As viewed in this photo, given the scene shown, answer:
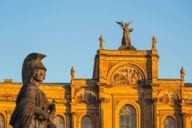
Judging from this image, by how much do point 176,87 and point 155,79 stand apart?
7.14ft

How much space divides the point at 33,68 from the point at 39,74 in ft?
0.49

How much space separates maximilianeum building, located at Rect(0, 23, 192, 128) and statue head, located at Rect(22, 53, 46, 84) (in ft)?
150

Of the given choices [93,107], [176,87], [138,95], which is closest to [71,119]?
[93,107]

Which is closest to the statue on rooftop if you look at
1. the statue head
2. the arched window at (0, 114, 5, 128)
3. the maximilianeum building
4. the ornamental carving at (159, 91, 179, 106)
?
the maximilianeum building

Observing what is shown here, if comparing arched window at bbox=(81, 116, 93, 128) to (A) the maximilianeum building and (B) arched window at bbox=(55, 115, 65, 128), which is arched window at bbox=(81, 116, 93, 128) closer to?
(A) the maximilianeum building

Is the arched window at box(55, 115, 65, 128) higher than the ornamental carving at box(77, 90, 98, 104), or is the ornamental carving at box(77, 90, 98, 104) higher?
the ornamental carving at box(77, 90, 98, 104)

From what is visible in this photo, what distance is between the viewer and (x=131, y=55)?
57594 millimetres

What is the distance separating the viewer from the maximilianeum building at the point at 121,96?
56531 mm

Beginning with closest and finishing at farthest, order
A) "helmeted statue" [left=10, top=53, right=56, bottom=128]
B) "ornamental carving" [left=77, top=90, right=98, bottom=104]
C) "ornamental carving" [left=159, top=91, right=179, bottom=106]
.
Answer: "helmeted statue" [left=10, top=53, right=56, bottom=128] → "ornamental carving" [left=77, top=90, right=98, bottom=104] → "ornamental carving" [left=159, top=91, right=179, bottom=106]

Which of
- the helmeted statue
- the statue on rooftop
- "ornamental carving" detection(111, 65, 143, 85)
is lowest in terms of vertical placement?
the helmeted statue

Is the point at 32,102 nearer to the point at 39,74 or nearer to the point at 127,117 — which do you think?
the point at 39,74

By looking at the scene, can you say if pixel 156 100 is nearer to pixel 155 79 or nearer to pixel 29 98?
pixel 155 79

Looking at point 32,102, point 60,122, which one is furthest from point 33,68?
point 60,122

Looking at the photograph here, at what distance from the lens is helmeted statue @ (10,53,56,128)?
10.1 m
